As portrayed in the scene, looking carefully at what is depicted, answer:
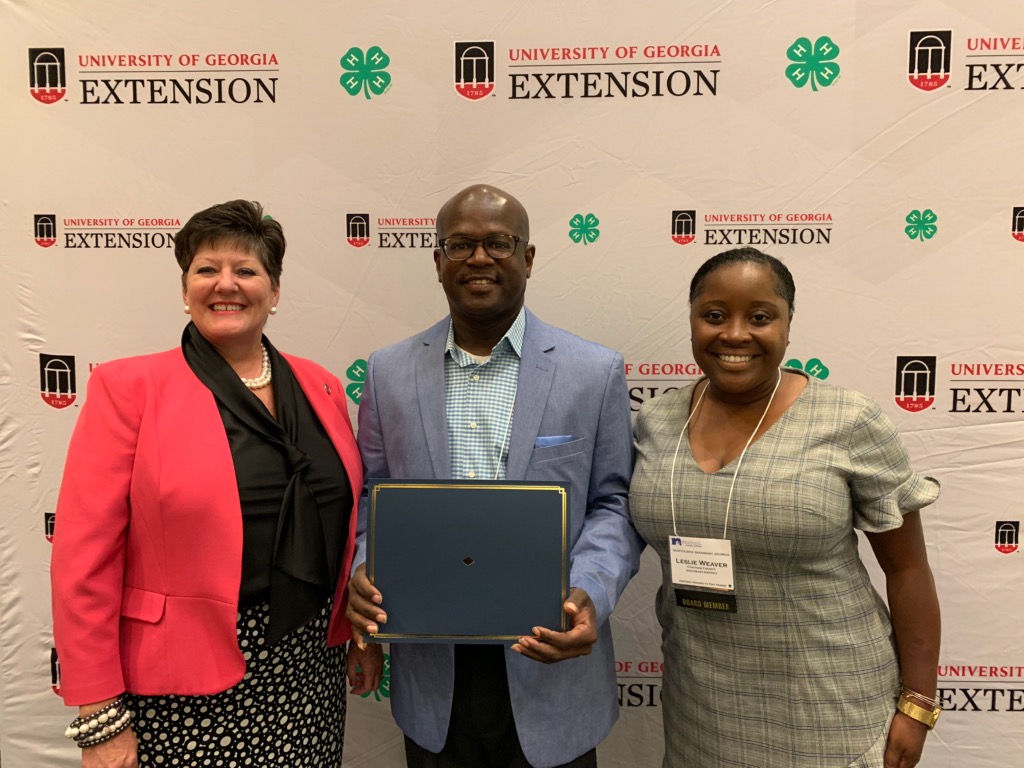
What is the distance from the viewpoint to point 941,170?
2070mm

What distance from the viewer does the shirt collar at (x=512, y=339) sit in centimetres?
163

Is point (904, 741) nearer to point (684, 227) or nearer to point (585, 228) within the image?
point (684, 227)

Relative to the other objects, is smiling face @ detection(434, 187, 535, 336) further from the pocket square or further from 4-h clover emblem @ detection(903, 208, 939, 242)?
4-h clover emblem @ detection(903, 208, 939, 242)

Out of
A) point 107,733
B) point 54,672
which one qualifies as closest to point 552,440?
point 107,733

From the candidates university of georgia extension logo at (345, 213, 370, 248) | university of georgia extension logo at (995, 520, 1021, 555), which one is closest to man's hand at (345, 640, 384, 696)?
university of georgia extension logo at (345, 213, 370, 248)

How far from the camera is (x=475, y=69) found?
6.93ft

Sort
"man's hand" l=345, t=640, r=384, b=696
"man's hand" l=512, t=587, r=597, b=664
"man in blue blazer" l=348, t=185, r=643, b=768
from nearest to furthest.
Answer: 1. "man's hand" l=512, t=587, r=597, b=664
2. "man in blue blazer" l=348, t=185, r=643, b=768
3. "man's hand" l=345, t=640, r=384, b=696

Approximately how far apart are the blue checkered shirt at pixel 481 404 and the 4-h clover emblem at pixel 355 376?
68 centimetres

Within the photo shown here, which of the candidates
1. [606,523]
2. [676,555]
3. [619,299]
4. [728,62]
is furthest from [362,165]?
[676,555]

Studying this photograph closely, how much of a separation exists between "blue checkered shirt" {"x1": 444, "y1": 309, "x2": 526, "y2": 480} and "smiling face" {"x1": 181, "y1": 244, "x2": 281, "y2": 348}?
48 centimetres

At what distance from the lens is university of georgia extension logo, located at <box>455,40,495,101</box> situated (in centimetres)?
211

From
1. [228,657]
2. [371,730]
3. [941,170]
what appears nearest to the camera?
[228,657]

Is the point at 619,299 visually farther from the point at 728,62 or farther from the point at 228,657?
the point at 228,657

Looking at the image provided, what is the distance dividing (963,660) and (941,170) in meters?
1.64
